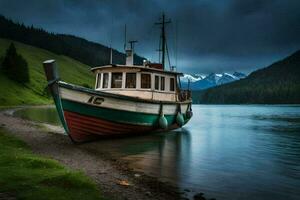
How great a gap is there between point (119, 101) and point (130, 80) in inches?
147

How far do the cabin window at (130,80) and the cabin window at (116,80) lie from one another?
0.61m

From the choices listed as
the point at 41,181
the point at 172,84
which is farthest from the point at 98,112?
the point at 41,181

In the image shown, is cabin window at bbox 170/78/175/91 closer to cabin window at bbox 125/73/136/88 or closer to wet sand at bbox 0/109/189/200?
cabin window at bbox 125/73/136/88

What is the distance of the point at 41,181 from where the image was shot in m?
10.7

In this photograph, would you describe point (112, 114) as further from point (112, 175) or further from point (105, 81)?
point (112, 175)

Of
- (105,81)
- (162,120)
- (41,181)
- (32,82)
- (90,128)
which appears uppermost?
(32,82)

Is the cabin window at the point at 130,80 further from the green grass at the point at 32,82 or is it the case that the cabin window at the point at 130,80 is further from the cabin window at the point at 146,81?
the green grass at the point at 32,82

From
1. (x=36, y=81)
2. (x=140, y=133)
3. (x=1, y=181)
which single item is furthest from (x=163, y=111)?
(x=36, y=81)

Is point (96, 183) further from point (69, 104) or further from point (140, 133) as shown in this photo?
point (140, 133)

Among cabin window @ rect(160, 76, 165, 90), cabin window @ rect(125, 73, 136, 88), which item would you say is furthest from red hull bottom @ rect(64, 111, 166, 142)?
cabin window @ rect(160, 76, 165, 90)

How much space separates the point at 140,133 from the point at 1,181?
19.1m

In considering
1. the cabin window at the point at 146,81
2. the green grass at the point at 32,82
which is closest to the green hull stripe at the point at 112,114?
the cabin window at the point at 146,81

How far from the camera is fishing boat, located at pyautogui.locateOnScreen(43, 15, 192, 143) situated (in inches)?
868

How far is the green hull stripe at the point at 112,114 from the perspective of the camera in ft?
72.6
